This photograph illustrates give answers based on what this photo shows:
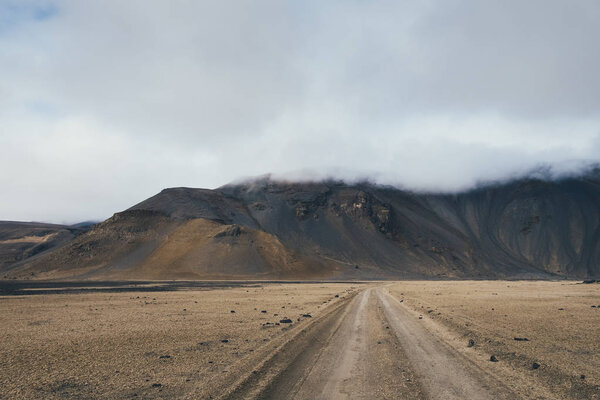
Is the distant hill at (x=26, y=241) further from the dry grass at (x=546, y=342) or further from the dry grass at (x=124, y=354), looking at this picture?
the dry grass at (x=546, y=342)

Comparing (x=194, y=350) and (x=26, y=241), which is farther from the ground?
(x=26, y=241)

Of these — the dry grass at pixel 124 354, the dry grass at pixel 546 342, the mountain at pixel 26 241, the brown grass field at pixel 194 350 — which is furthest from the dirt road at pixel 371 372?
the mountain at pixel 26 241

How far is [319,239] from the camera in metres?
150

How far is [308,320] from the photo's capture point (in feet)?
68.9

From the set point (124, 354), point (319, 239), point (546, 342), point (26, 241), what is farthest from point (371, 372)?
point (26, 241)

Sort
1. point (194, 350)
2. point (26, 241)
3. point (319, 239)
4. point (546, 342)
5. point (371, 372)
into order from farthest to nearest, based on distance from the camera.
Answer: point (26, 241), point (319, 239), point (546, 342), point (194, 350), point (371, 372)

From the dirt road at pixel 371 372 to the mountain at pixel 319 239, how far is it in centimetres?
9336

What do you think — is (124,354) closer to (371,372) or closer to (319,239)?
(371,372)

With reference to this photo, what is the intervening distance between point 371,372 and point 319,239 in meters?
140

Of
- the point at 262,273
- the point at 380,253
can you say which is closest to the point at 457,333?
the point at 262,273

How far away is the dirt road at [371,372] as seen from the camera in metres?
→ 8.49

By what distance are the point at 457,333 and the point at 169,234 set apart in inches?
4751

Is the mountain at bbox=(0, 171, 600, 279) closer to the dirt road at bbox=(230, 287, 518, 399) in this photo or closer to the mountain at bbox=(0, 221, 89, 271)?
the mountain at bbox=(0, 221, 89, 271)

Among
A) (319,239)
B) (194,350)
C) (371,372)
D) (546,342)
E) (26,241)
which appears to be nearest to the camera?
(371,372)
